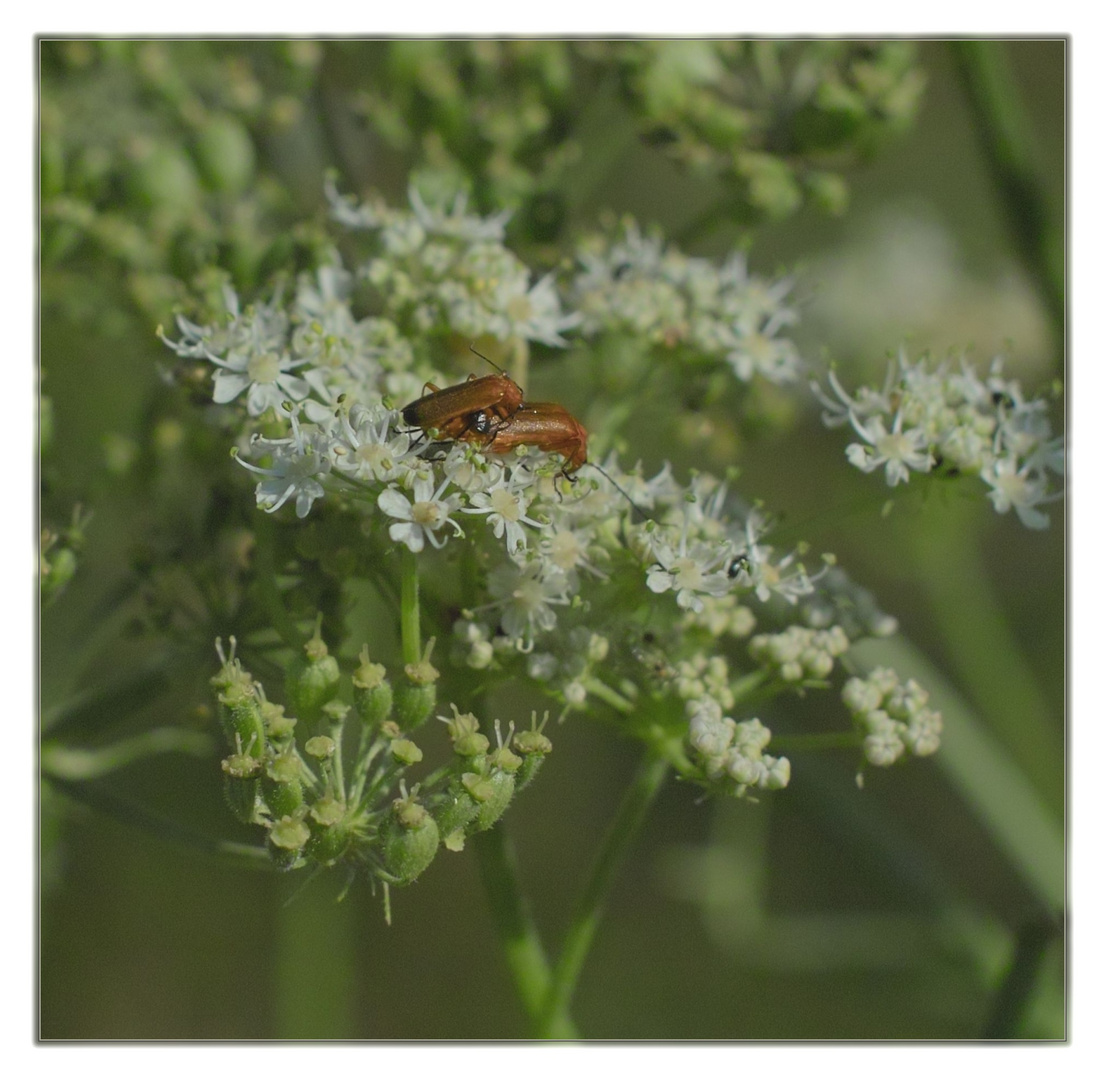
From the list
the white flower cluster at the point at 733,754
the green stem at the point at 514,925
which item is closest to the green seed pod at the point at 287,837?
the green stem at the point at 514,925

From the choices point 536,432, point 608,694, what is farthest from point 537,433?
point 608,694

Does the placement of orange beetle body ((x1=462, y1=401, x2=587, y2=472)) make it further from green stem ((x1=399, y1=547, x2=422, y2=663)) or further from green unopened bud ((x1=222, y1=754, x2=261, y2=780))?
green unopened bud ((x1=222, y1=754, x2=261, y2=780))

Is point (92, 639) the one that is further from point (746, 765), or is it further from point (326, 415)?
point (746, 765)

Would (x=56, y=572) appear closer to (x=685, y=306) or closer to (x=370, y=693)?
(x=370, y=693)

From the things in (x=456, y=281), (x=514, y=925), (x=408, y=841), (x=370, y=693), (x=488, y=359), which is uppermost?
(x=456, y=281)

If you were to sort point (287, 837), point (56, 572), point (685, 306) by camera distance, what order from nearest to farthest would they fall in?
1. point (287, 837)
2. point (56, 572)
3. point (685, 306)
